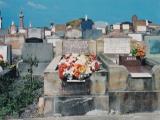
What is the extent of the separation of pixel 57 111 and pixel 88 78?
943mm

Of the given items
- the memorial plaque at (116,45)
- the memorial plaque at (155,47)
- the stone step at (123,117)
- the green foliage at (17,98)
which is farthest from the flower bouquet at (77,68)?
the memorial plaque at (116,45)

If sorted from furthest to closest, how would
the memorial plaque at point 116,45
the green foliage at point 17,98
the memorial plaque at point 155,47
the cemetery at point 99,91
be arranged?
the memorial plaque at point 116,45 < the memorial plaque at point 155,47 < the green foliage at point 17,98 < the cemetery at point 99,91

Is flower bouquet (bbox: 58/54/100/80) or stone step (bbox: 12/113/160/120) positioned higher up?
flower bouquet (bbox: 58/54/100/80)

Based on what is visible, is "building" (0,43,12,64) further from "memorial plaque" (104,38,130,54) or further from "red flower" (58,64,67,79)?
"red flower" (58,64,67,79)

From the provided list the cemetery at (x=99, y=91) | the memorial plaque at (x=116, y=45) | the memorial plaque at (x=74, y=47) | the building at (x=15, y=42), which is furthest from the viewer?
the building at (x=15, y=42)

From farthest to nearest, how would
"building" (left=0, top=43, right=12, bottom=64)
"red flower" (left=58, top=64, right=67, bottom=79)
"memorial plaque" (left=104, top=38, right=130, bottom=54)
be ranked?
"building" (left=0, top=43, right=12, bottom=64) → "memorial plaque" (left=104, top=38, right=130, bottom=54) → "red flower" (left=58, top=64, right=67, bottom=79)

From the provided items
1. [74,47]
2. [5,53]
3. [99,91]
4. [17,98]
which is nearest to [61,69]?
[99,91]

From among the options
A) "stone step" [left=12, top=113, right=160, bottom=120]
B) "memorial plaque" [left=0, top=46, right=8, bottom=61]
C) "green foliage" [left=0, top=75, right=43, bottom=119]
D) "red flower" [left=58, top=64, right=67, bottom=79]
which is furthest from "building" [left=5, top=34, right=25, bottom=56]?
"stone step" [left=12, top=113, right=160, bottom=120]

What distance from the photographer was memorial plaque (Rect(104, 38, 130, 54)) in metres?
16.7

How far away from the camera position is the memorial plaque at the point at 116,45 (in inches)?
658

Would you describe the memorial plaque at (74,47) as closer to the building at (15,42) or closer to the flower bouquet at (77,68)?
the flower bouquet at (77,68)

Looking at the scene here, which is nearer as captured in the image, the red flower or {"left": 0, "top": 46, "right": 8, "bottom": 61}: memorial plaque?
the red flower

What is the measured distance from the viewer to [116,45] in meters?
16.9

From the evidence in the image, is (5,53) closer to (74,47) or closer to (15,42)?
(74,47)
